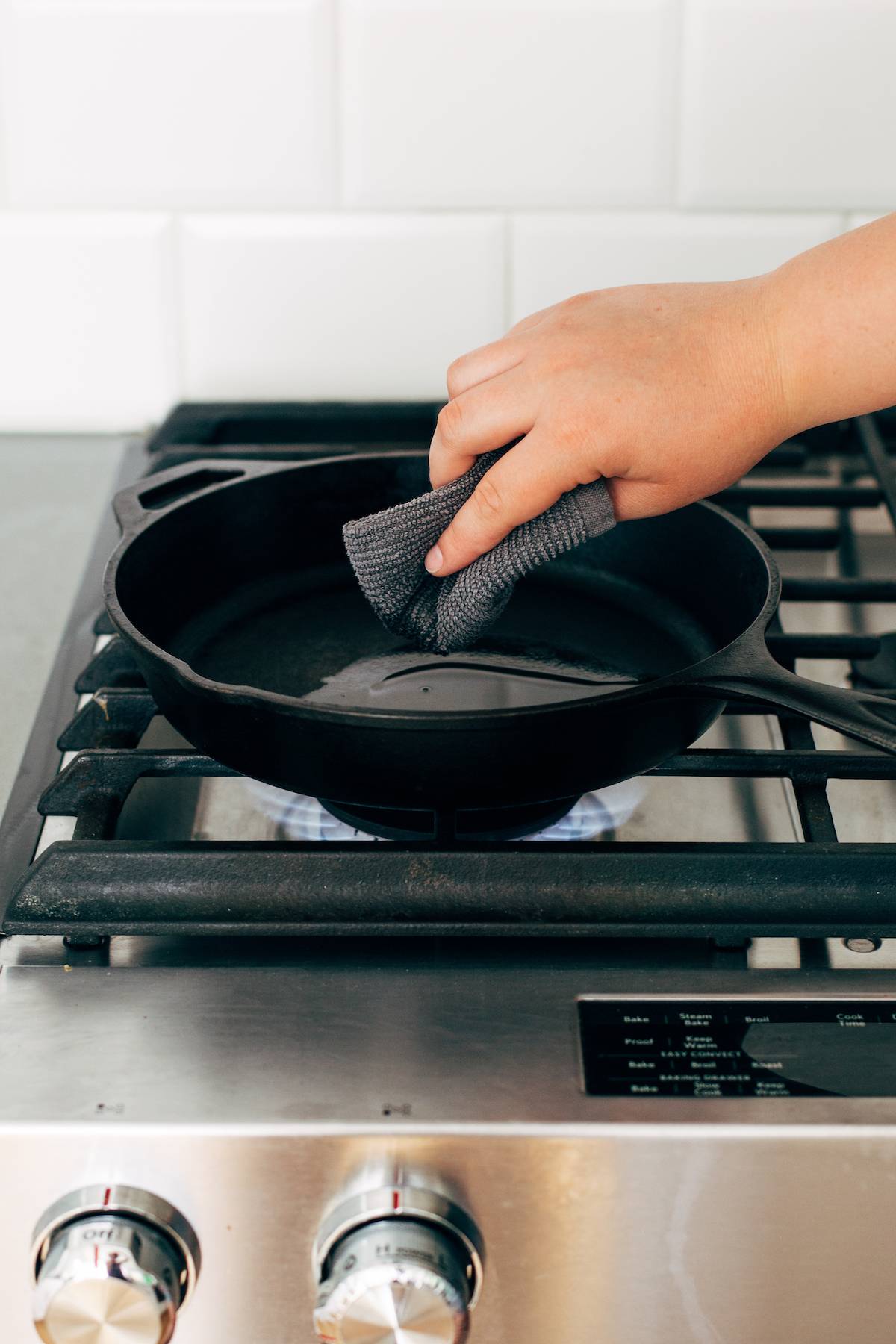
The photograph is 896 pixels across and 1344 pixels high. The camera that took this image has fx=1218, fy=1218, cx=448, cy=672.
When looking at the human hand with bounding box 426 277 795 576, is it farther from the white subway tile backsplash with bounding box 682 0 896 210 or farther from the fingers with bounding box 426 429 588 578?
the white subway tile backsplash with bounding box 682 0 896 210

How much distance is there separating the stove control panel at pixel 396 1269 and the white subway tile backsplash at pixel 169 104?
0.70m

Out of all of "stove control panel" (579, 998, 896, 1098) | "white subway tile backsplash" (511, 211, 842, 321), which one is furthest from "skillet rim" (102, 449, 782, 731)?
"white subway tile backsplash" (511, 211, 842, 321)

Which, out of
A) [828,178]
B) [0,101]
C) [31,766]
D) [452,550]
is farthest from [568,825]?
[0,101]

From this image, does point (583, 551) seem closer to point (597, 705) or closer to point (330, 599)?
point (330, 599)

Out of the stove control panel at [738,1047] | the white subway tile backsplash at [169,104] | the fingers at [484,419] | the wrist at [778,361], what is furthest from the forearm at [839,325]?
the white subway tile backsplash at [169,104]

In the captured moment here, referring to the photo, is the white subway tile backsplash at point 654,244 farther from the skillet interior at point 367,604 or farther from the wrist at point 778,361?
the wrist at point 778,361

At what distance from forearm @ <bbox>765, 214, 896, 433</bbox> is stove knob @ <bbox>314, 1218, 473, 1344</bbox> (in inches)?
13.6

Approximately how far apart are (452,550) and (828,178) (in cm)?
50

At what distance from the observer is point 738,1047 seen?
39 cm

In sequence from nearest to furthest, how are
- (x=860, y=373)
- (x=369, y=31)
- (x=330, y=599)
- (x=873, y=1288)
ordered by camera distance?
(x=873, y=1288)
(x=860, y=373)
(x=330, y=599)
(x=369, y=31)

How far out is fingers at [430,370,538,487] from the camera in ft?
1.71

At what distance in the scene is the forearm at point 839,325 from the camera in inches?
18.7

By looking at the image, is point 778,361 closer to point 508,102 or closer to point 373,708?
point 373,708

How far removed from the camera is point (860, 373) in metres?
0.49
